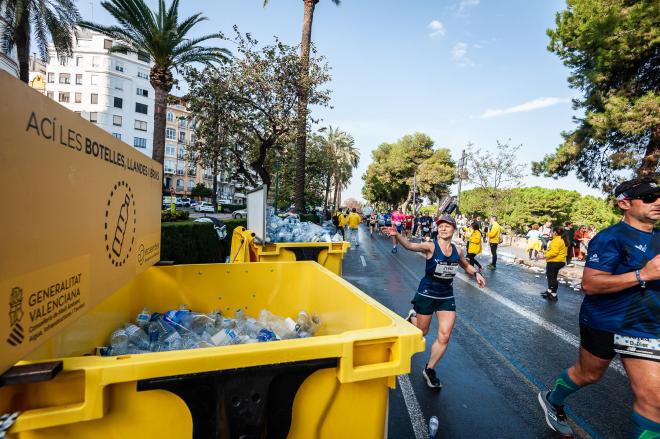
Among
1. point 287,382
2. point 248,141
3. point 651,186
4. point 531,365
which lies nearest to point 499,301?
point 531,365

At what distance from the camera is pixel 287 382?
142 centimetres

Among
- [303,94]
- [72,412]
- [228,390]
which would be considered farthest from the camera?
[303,94]

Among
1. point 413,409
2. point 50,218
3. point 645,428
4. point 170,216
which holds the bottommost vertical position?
point 413,409

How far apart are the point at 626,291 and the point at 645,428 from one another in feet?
2.77

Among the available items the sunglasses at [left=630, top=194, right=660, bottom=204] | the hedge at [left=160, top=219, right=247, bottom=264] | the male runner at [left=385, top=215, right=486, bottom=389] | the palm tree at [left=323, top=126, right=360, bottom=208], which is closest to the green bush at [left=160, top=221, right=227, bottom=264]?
the hedge at [left=160, top=219, right=247, bottom=264]

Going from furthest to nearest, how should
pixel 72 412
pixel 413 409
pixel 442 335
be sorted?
pixel 442 335, pixel 413 409, pixel 72 412

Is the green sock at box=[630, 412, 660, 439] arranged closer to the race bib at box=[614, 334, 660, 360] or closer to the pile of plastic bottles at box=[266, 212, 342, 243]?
the race bib at box=[614, 334, 660, 360]

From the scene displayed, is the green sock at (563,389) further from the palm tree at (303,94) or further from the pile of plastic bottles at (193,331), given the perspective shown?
the palm tree at (303,94)

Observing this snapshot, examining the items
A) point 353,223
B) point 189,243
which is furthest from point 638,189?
point 353,223

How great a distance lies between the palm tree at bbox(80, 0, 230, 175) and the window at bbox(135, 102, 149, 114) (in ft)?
156

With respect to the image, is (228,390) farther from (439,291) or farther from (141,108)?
(141,108)

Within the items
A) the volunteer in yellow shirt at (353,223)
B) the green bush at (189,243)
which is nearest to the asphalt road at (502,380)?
the green bush at (189,243)

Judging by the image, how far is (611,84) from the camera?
15.0 meters

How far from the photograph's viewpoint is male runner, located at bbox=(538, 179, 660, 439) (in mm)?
2244
